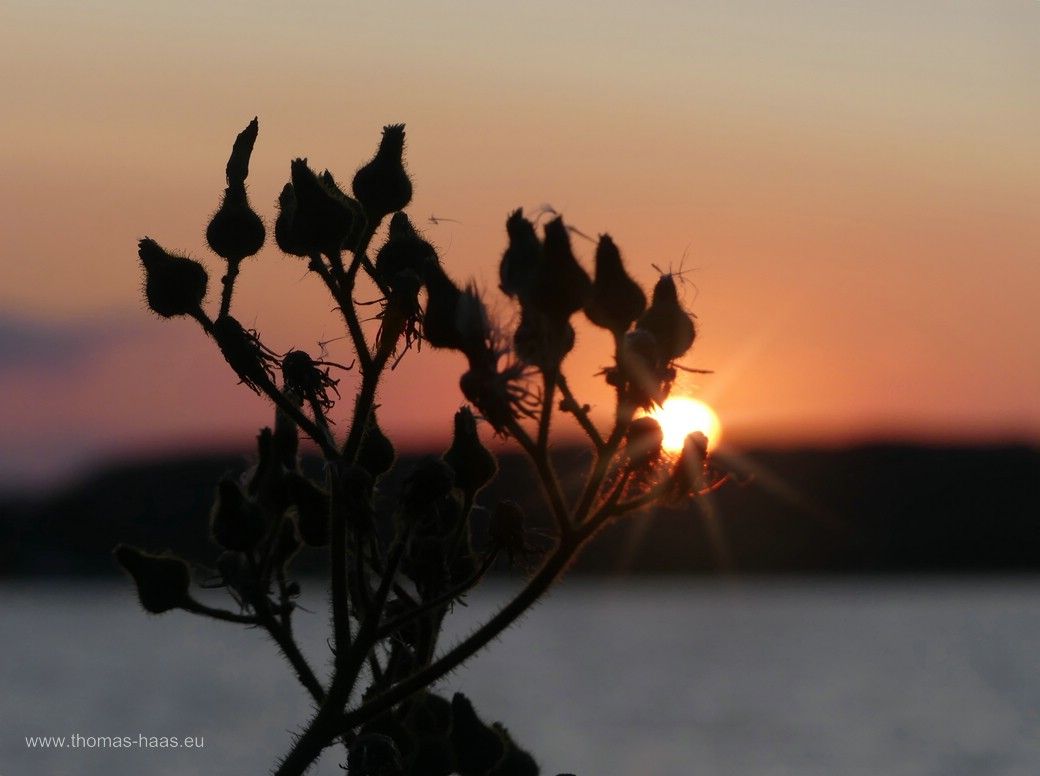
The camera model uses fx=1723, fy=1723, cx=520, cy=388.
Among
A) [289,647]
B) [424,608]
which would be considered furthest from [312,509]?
[424,608]

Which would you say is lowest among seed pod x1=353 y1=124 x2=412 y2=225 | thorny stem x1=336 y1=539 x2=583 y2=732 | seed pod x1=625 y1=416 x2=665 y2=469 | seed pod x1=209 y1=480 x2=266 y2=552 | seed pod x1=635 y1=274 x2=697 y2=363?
thorny stem x1=336 y1=539 x2=583 y2=732

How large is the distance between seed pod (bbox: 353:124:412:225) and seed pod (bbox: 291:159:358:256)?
26 centimetres

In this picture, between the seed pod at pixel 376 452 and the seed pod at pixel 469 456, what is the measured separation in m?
0.20

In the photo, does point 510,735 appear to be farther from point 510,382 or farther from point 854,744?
point 854,744

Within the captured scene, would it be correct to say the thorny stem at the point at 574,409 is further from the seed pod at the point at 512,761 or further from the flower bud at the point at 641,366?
the seed pod at the point at 512,761

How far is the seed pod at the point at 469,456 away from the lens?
3939 millimetres

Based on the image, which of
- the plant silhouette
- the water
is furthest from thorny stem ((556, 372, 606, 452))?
the water

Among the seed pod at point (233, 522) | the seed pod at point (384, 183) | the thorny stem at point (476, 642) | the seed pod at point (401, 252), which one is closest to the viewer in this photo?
the thorny stem at point (476, 642)

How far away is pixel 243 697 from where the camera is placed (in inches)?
2234

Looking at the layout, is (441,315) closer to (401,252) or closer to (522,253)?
(522,253)

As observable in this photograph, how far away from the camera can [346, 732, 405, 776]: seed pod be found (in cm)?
357

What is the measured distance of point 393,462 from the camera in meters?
4.07

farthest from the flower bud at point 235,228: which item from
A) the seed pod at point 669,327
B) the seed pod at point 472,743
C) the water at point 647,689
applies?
the water at point 647,689

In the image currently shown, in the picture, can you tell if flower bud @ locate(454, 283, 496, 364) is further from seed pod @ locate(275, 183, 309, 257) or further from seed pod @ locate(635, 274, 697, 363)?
seed pod @ locate(275, 183, 309, 257)
